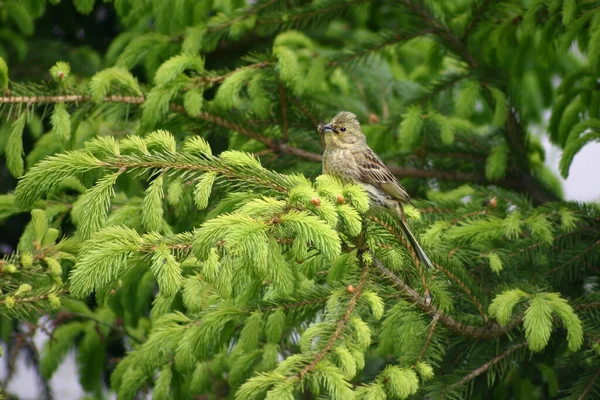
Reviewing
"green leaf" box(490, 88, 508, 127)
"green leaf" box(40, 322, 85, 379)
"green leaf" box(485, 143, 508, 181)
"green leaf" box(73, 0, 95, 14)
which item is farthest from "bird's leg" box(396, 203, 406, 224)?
"green leaf" box(40, 322, 85, 379)

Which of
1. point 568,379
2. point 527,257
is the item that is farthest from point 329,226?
point 568,379

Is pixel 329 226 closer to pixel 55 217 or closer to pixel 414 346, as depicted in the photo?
pixel 414 346

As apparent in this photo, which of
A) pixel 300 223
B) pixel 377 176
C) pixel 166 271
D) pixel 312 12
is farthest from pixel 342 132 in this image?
pixel 166 271

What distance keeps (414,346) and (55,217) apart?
8.41ft

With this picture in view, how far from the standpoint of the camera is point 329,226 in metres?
2.87

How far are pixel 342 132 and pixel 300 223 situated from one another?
2093mm

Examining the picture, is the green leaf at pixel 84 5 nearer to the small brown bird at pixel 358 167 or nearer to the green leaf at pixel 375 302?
the small brown bird at pixel 358 167

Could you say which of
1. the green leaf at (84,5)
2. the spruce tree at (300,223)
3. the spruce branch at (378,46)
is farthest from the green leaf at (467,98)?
the green leaf at (84,5)

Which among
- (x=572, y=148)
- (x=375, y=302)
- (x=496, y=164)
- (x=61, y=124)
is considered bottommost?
(x=496, y=164)

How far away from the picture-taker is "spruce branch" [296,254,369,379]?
294cm

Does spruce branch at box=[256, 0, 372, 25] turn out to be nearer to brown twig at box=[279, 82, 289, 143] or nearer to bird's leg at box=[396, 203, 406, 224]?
brown twig at box=[279, 82, 289, 143]

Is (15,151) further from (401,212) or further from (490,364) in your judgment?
(490,364)

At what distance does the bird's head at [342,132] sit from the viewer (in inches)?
187

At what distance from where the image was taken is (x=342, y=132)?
4.89 meters
